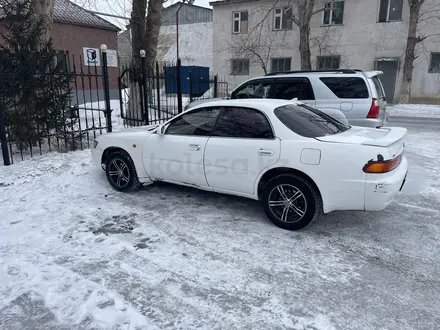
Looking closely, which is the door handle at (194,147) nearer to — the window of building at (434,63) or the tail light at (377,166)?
the tail light at (377,166)

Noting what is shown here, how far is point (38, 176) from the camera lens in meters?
6.00

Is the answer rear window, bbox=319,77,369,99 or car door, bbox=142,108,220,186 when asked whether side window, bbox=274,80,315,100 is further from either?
car door, bbox=142,108,220,186

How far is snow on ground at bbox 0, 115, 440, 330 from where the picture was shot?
267cm

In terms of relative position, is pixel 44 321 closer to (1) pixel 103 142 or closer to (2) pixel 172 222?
(2) pixel 172 222

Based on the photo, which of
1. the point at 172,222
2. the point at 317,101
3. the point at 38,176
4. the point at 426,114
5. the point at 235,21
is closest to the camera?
the point at 172,222

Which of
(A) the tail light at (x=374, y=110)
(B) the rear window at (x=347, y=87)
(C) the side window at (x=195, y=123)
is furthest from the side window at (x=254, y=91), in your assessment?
(C) the side window at (x=195, y=123)

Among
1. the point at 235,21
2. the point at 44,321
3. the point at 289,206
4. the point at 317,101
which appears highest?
the point at 235,21

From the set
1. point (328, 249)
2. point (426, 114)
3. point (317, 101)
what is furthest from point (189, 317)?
point (426, 114)

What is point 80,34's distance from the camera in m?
20.5

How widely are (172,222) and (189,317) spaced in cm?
178

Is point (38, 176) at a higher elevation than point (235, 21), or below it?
below

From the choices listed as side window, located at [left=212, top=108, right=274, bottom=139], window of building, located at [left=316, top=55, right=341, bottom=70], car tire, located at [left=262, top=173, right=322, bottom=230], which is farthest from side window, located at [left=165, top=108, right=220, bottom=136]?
window of building, located at [left=316, top=55, right=341, bottom=70]

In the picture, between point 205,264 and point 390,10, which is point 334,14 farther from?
point 205,264

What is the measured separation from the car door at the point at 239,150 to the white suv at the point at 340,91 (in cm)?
338
